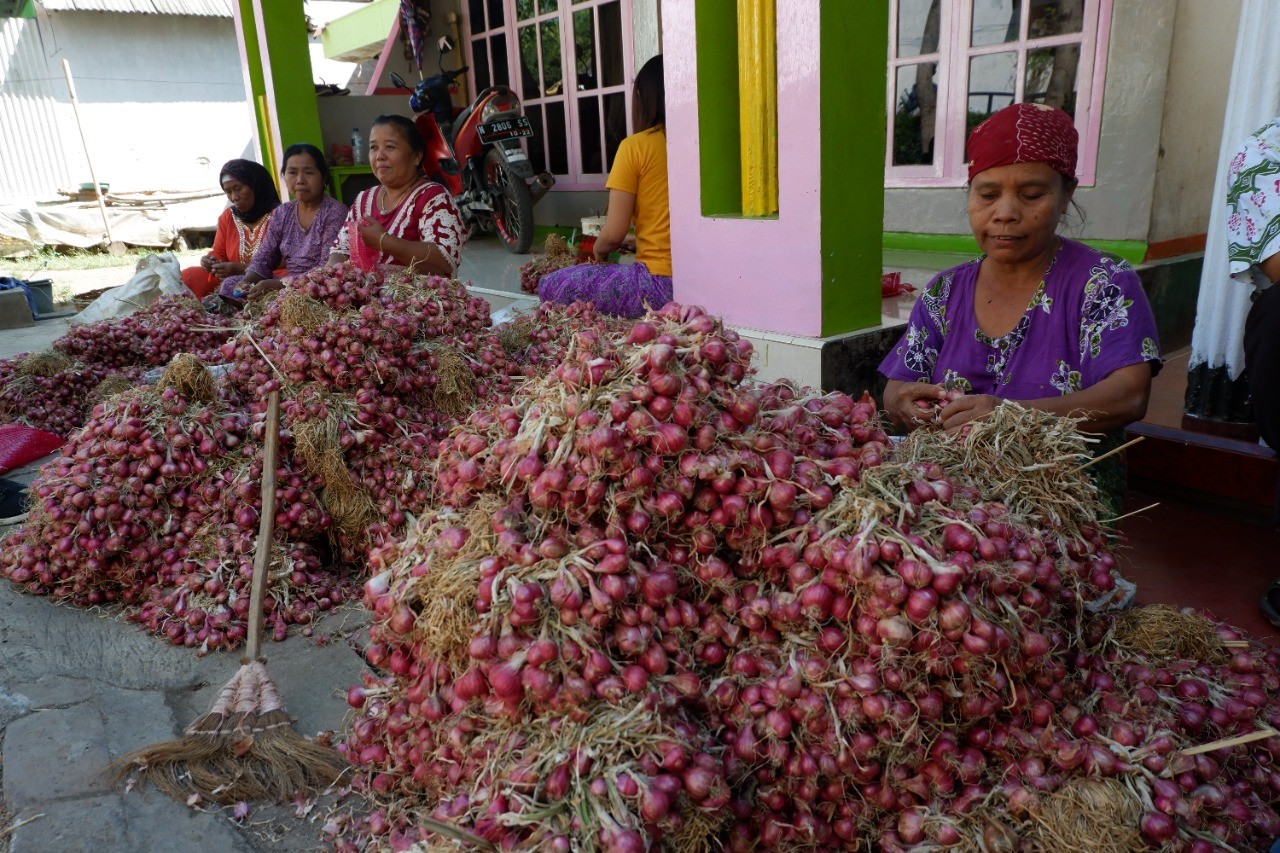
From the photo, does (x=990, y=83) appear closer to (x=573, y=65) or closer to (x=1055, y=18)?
(x=1055, y=18)

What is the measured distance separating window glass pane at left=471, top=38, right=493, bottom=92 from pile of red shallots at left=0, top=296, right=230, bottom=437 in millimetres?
4390

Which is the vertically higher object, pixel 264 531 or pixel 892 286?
pixel 892 286

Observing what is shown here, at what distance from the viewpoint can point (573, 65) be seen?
7.08 m

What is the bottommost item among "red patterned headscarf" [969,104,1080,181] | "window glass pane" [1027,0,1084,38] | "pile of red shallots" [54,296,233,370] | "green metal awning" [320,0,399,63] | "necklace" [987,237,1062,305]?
"pile of red shallots" [54,296,233,370]

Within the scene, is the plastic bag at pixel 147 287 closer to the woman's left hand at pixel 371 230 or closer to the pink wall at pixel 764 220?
the woman's left hand at pixel 371 230

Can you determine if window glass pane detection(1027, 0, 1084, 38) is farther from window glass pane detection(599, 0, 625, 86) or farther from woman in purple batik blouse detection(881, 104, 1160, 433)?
window glass pane detection(599, 0, 625, 86)

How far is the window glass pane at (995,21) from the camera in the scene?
4.32 meters

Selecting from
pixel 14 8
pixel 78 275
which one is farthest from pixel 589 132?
pixel 14 8

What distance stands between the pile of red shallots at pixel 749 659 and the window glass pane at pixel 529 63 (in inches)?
269

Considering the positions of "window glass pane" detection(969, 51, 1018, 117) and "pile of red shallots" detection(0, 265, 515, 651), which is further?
"window glass pane" detection(969, 51, 1018, 117)

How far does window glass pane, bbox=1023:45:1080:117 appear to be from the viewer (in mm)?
4105

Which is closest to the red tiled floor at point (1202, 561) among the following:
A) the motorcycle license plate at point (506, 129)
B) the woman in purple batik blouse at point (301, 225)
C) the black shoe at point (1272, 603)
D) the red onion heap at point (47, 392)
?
the black shoe at point (1272, 603)

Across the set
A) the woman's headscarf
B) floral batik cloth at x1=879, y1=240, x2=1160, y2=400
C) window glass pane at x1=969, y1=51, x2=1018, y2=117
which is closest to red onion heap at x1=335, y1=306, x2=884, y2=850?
floral batik cloth at x1=879, y1=240, x2=1160, y2=400

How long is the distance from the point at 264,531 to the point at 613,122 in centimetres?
535
